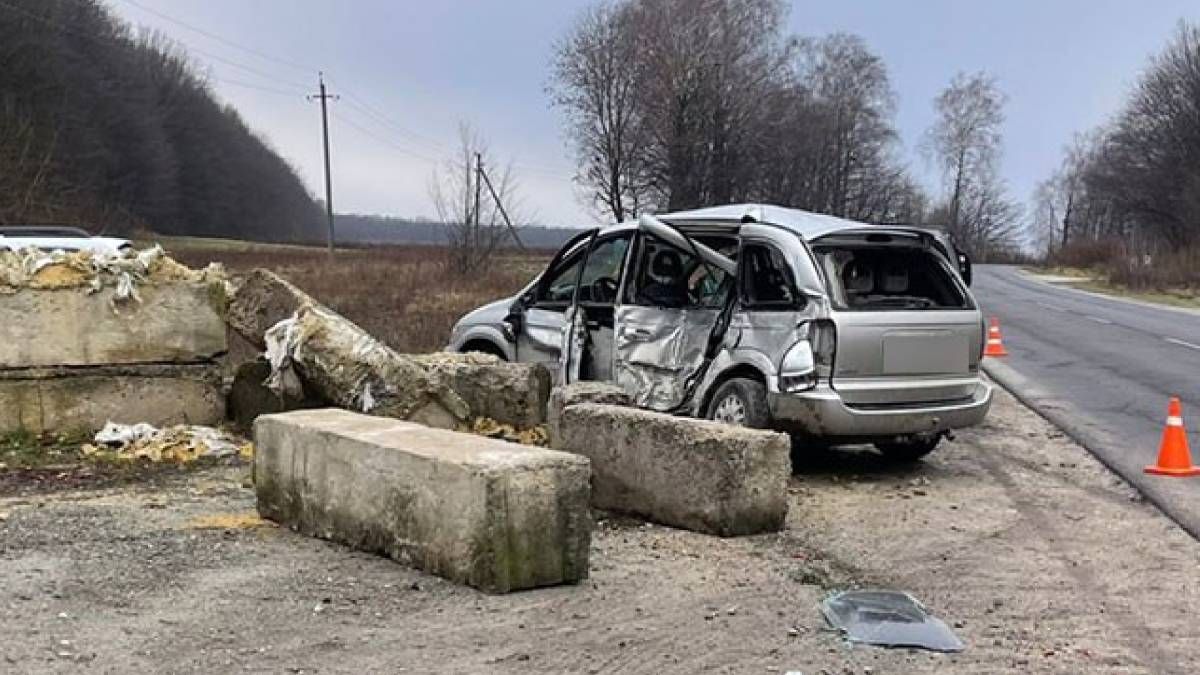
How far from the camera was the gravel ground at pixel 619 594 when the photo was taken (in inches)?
197

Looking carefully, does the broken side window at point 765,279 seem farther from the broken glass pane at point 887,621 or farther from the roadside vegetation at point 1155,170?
the roadside vegetation at point 1155,170

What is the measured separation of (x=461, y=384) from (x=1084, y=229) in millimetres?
126403

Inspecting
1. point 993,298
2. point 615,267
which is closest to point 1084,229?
point 993,298

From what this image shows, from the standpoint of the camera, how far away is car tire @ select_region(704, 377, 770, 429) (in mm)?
8562

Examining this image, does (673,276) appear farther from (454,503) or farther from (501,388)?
(454,503)

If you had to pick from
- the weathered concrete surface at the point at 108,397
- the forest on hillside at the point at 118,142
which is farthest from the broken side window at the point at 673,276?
the forest on hillside at the point at 118,142

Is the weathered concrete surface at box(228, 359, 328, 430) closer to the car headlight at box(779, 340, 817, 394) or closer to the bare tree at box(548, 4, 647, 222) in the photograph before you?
the car headlight at box(779, 340, 817, 394)

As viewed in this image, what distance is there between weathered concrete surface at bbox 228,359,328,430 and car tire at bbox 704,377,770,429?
11.9 feet


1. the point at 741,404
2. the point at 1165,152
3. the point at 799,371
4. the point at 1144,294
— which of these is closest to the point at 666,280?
the point at 741,404

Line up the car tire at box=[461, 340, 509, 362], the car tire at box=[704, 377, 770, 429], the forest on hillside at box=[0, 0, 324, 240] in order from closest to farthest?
1. the car tire at box=[704, 377, 770, 429]
2. the car tire at box=[461, 340, 509, 362]
3. the forest on hillside at box=[0, 0, 324, 240]

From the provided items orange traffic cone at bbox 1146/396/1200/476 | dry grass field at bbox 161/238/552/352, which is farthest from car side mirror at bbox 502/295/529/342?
dry grass field at bbox 161/238/552/352

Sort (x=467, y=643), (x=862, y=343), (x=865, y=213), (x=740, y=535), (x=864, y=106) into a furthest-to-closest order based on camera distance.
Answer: (x=864, y=106) < (x=865, y=213) < (x=862, y=343) < (x=740, y=535) < (x=467, y=643)

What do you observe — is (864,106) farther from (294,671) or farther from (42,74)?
(294,671)

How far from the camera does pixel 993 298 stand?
133 ft
